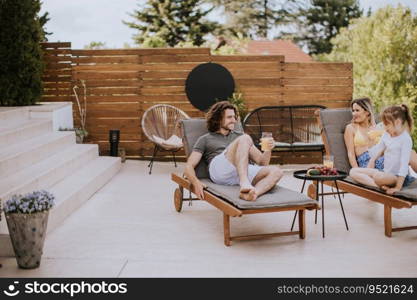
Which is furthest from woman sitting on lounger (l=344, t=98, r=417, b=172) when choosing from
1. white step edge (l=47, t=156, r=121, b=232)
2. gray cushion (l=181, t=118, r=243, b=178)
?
white step edge (l=47, t=156, r=121, b=232)

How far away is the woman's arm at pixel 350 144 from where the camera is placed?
6074 mm

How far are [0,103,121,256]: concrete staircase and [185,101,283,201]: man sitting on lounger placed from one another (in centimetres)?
145

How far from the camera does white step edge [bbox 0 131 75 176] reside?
5.96 meters

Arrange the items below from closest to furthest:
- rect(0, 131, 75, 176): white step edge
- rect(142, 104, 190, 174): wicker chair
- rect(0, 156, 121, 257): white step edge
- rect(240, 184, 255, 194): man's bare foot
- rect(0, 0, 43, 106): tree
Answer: rect(240, 184, 255, 194): man's bare foot, rect(0, 156, 121, 257): white step edge, rect(0, 131, 75, 176): white step edge, rect(0, 0, 43, 106): tree, rect(142, 104, 190, 174): wicker chair

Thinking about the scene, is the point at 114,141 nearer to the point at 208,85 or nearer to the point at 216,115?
the point at 208,85

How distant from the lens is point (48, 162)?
696 cm

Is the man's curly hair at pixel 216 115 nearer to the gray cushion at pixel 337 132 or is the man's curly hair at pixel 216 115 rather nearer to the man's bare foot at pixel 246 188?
the man's bare foot at pixel 246 188

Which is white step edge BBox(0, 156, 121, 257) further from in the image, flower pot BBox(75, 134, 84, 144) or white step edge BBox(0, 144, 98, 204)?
flower pot BBox(75, 134, 84, 144)

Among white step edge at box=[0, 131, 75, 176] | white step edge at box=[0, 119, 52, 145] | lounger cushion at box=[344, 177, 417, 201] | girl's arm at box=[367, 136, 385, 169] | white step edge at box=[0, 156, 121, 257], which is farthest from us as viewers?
white step edge at box=[0, 119, 52, 145]

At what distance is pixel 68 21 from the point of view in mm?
37500

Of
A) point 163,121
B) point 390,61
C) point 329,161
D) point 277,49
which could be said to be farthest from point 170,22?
point 329,161

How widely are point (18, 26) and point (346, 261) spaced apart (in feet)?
20.3

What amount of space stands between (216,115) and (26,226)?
7.29ft

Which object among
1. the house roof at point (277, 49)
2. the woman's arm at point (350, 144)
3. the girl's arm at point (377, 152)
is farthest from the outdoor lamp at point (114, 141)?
the house roof at point (277, 49)
